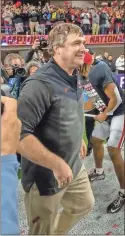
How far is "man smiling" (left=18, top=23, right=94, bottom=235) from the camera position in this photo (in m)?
1.17

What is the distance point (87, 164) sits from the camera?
2.71 m

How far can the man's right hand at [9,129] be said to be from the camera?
1.87 feet

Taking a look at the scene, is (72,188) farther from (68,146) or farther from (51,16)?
(51,16)

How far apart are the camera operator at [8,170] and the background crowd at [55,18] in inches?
241

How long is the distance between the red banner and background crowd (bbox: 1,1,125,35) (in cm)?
13

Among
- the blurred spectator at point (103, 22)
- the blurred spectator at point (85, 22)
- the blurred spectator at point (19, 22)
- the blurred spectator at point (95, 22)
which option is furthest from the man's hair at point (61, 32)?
the blurred spectator at point (103, 22)

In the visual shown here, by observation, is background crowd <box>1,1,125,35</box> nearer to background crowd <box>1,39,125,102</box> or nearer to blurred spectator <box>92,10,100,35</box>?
blurred spectator <box>92,10,100,35</box>

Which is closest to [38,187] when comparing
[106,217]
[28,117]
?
[28,117]

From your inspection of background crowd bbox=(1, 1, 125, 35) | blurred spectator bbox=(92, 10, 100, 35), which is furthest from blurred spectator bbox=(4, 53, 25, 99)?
blurred spectator bbox=(92, 10, 100, 35)

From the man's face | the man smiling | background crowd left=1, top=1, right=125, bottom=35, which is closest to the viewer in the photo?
the man smiling

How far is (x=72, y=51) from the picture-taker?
1307 mm

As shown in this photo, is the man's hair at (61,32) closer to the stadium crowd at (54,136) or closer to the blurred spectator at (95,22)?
the stadium crowd at (54,136)

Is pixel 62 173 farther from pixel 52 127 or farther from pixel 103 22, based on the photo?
pixel 103 22

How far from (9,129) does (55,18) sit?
6948mm
